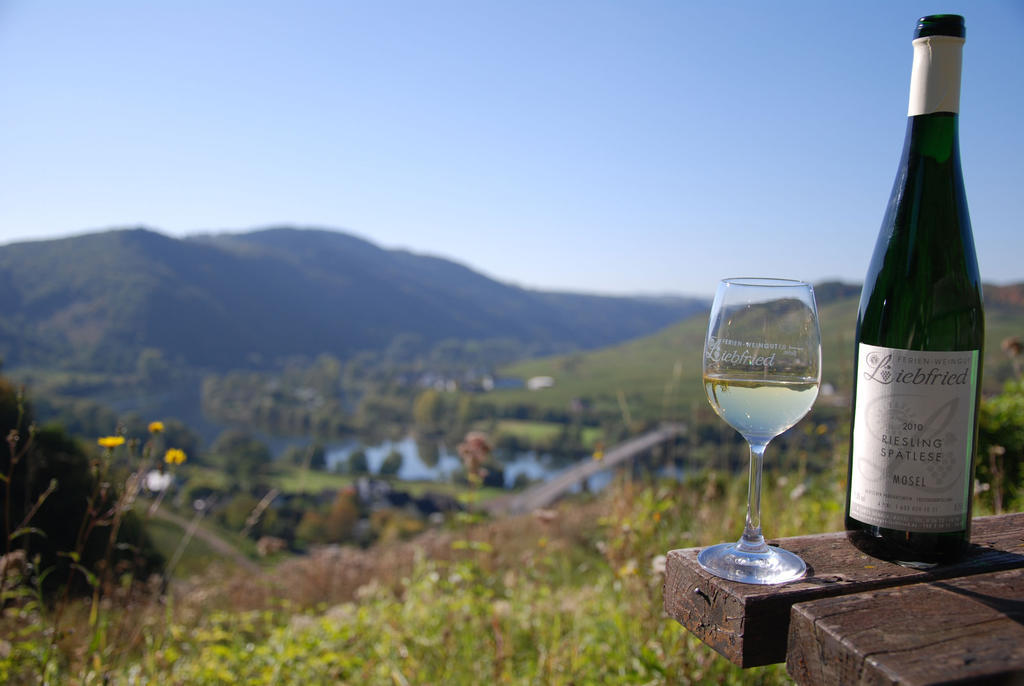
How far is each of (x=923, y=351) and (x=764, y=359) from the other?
0.25 metres

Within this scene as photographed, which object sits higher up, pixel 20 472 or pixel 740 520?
pixel 740 520

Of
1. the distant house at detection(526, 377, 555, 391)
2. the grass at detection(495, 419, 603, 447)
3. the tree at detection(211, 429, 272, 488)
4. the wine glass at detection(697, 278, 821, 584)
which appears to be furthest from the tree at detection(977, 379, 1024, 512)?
the distant house at detection(526, 377, 555, 391)

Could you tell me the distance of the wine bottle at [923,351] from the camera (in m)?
1.05

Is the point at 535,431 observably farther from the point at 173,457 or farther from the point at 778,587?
the point at 778,587

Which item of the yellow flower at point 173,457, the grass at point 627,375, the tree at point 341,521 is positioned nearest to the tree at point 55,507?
the yellow flower at point 173,457

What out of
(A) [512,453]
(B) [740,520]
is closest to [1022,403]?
(B) [740,520]

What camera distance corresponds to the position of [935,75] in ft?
3.68

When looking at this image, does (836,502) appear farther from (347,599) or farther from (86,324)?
(86,324)

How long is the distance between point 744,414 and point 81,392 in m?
61.6

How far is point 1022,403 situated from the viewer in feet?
9.94

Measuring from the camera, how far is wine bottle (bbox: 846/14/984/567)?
1.05 metres

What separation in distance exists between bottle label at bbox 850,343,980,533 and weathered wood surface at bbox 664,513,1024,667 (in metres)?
0.09

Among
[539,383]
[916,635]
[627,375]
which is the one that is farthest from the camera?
[627,375]

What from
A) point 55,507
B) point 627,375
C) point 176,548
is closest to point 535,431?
point 627,375
